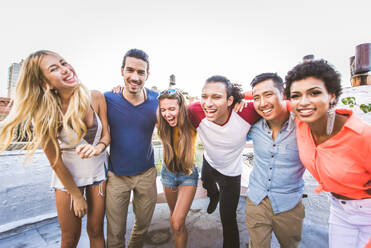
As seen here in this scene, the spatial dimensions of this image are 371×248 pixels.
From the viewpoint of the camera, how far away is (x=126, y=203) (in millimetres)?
2105

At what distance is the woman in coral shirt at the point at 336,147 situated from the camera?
1.20 m

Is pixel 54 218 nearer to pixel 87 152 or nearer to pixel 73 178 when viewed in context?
pixel 73 178

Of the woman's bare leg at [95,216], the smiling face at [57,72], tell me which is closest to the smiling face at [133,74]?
the smiling face at [57,72]

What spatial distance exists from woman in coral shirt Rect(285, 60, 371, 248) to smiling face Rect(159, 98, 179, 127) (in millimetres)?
1193

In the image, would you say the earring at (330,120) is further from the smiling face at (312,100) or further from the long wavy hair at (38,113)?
the long wavy hair at (38,113)

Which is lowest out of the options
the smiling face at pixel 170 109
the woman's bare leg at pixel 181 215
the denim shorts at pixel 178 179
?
the woman's bare leg at pixel 181 215

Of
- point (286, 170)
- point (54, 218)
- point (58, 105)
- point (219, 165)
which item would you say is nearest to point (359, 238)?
point (286, 170)

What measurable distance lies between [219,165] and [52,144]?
193 centimetres

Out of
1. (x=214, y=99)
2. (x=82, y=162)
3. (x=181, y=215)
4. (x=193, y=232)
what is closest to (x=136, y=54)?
(x=214, y=99)

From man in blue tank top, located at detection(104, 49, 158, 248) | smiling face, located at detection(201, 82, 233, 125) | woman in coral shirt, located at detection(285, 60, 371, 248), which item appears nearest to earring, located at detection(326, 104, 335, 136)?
woman in coral shirt, located at detection(285, 60, 371, 248)

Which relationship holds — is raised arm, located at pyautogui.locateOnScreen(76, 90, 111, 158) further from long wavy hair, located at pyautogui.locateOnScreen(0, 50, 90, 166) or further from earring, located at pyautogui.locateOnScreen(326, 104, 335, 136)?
earring, located at pyautogui.locateOnScreen(326, 104, 335, 136)

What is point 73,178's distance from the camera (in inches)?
67.4

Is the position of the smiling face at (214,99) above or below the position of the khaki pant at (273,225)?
above

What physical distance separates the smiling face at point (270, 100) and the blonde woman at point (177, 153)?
90 centimetres
